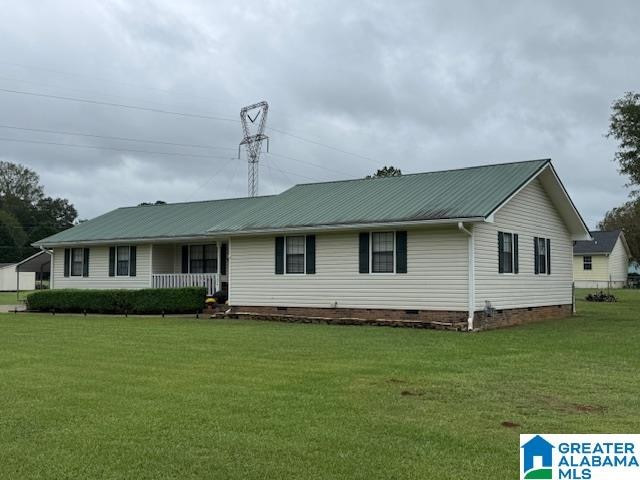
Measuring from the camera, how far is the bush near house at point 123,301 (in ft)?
77.5

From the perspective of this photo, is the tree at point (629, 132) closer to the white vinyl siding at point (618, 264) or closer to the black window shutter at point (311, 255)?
the black window shutter at point (311, 255)

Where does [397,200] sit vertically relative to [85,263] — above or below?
above

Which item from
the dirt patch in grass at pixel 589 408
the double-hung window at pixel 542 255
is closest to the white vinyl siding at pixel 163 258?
the double-hung window at pixel 542 255

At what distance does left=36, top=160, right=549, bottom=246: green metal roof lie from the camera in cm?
1869

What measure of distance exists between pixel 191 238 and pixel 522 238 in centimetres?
1164

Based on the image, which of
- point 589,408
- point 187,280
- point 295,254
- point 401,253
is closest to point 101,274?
point 187,280

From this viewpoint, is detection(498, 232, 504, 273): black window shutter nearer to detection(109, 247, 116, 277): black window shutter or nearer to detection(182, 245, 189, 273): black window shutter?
detection(182, 245, 189, 273): black window shutter

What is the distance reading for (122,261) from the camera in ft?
89.5

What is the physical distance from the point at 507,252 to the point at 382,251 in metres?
3.71

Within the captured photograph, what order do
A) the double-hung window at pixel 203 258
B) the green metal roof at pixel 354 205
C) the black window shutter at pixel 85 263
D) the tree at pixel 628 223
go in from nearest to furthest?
the green metal roof at pixel 354 205 → the double-hung window at pixel 203 258 → the black window shutter at pixel 85 263 → the tree at pixel 628 223

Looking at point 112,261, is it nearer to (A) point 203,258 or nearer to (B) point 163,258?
(B) point 163,258

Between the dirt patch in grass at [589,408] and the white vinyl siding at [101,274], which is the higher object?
the white vinyl siding at [101,274]

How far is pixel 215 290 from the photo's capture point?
24.7m

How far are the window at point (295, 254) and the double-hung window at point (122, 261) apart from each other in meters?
8.91
